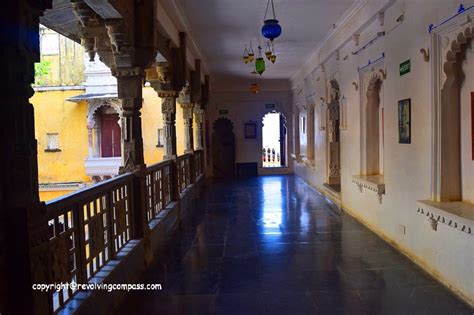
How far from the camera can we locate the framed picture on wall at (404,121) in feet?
15.3

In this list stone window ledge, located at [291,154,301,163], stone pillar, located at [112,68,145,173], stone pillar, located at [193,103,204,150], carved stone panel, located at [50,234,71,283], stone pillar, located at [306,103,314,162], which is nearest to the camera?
carved stone panel, located at [50,234,71,283]

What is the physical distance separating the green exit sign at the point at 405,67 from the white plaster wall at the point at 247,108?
34.7 ft

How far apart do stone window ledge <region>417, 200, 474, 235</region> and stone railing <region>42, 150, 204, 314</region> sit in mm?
2794

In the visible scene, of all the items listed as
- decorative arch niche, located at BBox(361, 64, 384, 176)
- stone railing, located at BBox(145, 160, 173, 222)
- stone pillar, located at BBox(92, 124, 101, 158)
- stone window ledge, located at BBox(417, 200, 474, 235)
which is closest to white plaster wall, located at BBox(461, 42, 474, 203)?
stone window ledge, located at BBox(417, 200, 474, 235)

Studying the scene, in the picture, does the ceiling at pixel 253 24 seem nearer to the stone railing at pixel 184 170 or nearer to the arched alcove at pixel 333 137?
the arched alcove at pixel 333 137

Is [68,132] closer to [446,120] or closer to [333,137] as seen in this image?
[333,137]

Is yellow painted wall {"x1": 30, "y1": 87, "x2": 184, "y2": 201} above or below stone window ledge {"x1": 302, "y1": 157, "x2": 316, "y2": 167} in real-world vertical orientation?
above

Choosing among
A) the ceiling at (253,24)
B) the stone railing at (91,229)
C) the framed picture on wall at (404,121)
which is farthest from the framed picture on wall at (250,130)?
the framed picture on wall at (404,121)

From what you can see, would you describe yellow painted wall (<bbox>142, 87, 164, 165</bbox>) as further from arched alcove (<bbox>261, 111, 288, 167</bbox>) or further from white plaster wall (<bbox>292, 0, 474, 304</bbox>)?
white plaster wall (<bbox>292, 0, 474, 304</bbox>)

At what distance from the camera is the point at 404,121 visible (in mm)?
4766

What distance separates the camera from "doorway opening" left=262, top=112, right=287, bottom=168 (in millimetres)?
16406

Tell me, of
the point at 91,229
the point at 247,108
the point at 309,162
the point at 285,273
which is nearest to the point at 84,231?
the point at 91,229

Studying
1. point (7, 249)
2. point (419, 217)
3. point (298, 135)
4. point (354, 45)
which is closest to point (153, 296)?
point (7, 249)

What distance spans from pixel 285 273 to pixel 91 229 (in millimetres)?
1884
